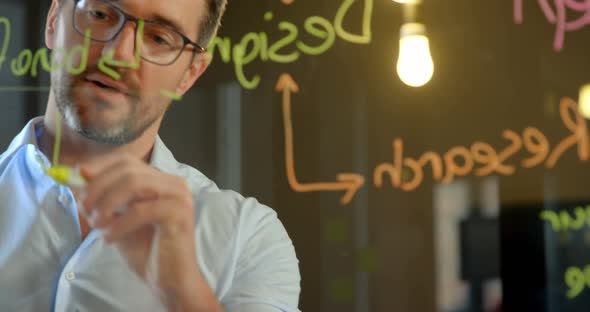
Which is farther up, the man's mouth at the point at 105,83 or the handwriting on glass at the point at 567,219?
the man's mouth at the point at 105,83

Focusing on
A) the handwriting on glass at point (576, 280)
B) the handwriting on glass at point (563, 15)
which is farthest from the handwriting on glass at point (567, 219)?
the handwriting on glass at point (563, 15)

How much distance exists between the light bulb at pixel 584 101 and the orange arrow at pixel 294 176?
12.1 inches

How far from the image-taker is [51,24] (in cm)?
89

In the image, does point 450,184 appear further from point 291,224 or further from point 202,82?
point 202,82

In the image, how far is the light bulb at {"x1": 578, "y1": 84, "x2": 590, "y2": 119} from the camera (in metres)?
0.91

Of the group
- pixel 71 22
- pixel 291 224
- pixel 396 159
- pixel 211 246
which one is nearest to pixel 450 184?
pixel 396 159

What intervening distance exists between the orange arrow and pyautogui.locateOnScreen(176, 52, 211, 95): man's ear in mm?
99

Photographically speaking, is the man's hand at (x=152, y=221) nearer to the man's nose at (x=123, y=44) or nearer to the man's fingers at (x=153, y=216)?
the man's fingers at (x=153, y=216)

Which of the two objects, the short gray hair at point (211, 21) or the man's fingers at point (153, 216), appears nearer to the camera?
the man's fingers at point (153, 216)

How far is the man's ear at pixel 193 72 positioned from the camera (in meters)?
0.87

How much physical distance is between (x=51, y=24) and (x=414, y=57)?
48 centimetres

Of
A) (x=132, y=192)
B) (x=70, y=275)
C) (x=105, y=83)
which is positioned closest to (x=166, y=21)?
(x=105, y=83)

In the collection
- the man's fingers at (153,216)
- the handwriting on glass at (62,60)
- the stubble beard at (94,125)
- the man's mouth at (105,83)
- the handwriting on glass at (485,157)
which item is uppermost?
the handwriting on glass at (62,60)

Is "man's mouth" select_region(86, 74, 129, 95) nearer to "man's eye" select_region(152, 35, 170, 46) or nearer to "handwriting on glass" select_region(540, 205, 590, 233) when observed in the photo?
"man's eye" select_region(152, 35, 170, 46)
